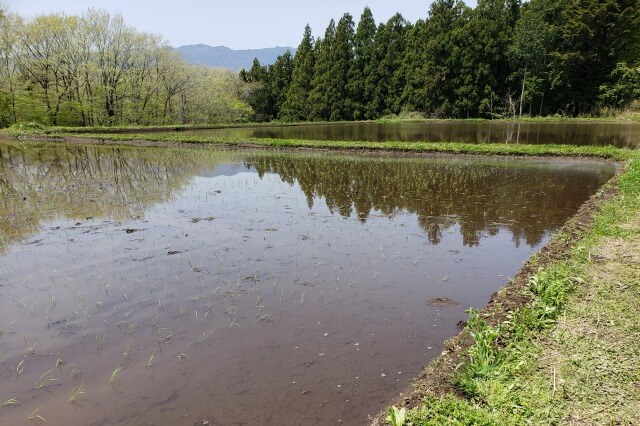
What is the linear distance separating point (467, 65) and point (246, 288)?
145 feet

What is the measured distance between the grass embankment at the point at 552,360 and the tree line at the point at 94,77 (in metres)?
48.0

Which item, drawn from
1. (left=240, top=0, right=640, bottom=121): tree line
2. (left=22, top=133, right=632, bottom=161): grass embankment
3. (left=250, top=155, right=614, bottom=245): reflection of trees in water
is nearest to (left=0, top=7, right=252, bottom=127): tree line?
(left=240, top=0, right=640, bottom=121): tree line

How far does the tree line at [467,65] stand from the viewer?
37969 mm

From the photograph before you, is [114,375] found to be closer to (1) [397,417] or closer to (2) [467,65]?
(1) [397,417]

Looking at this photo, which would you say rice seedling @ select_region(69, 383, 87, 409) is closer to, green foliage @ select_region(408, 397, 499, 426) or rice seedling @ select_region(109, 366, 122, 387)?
rice seedling @ select_region(109, 366, 122, 387)

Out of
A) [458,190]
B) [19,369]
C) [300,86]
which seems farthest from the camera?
[300,86]

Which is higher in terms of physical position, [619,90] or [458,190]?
[619,90]

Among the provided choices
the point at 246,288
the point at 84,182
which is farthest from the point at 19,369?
the point at 84,182

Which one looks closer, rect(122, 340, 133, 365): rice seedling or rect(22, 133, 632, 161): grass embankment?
rect(122, 340, 133, 365): rice seedling

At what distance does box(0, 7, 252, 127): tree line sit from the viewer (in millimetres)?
39250

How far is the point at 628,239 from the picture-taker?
247 inches

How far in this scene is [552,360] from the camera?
141 inches

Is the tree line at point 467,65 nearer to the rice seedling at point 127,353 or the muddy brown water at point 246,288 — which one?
the muddy brown water at point 246,288

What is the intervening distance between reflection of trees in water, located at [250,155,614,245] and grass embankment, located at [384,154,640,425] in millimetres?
3123
